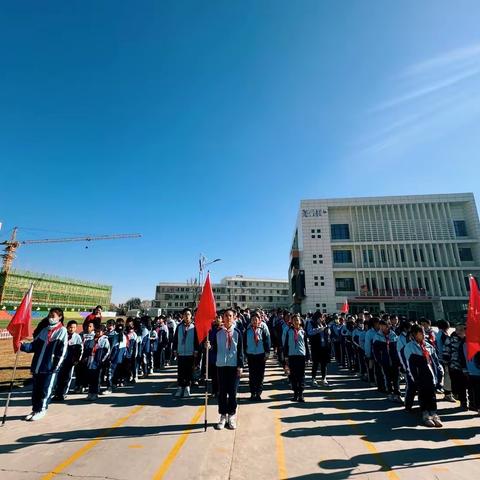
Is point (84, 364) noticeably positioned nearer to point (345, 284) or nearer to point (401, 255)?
point (345, 284)

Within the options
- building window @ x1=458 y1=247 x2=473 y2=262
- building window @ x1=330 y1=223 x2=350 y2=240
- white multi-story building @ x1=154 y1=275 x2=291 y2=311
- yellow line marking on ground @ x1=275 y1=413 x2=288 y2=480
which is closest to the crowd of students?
yellow line marking on ground @ x1=275 y1=413 x2=288 y2=480

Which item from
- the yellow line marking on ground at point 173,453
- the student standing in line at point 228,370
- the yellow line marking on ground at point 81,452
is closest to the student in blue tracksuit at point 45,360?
the yellow line marking on ground at point 81,452

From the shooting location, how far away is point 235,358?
5531 mm

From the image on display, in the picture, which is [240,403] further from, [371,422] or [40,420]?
[40,420]

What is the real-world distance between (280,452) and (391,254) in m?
44.0

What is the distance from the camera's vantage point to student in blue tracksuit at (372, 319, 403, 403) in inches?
285

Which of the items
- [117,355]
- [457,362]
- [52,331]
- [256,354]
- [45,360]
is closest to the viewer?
[45,360]

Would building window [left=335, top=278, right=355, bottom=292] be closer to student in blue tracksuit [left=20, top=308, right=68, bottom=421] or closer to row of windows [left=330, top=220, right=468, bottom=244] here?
row of windows [left=330, top=220, right=468, bottom=244]

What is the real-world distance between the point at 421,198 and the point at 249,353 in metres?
46.8

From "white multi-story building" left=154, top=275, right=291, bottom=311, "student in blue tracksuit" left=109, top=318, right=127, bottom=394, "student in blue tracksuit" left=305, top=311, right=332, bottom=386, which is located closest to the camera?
"student in blue tracksuit" left=109, top=318, right=127, bottom=394

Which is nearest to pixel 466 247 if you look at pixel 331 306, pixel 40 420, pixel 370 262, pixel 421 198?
pixel 421 198

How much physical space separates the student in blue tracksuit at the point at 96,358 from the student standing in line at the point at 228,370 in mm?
3706

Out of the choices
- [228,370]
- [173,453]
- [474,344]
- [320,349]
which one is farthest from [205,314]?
[474,344]

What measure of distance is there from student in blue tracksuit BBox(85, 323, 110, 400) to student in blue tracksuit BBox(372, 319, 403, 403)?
7378 millimetres
